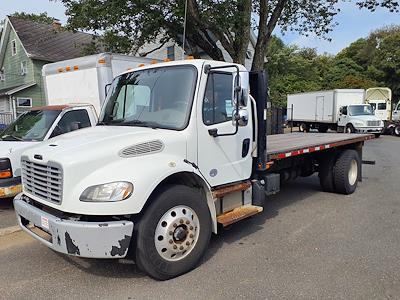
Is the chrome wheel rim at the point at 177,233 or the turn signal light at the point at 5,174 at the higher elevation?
the turn signal light at the point at 5,174

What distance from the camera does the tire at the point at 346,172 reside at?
25.5ft

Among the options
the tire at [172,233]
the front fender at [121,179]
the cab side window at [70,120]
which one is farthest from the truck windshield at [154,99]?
the cab side window at [70,120]

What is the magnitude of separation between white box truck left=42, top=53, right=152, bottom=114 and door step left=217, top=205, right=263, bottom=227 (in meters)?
3.92

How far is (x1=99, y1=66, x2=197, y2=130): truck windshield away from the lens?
14.6ft

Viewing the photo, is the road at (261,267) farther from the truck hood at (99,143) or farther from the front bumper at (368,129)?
the front bumper at (368,129)

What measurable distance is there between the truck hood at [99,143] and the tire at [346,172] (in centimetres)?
466

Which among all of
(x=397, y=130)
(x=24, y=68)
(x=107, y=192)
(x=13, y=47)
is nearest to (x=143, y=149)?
(x=107, y=192)

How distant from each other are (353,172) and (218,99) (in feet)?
15.7

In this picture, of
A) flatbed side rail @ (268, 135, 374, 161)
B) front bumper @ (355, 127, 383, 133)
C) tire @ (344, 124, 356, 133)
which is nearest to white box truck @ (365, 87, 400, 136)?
front bumper @ (355, 127, 383, 133)

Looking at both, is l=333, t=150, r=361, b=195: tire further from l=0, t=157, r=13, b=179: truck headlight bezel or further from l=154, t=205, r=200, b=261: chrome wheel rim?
l=0, t=157, r=13, b=179: truck headlight bezel

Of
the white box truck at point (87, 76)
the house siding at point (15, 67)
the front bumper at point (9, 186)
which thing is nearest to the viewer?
the front bumper at point (9, 186)

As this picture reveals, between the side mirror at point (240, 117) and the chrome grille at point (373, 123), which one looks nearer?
the side mirror at point (240, 117)

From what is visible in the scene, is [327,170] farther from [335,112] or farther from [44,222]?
[335,112]

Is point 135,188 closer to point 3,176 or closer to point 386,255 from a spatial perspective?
point 386,255
